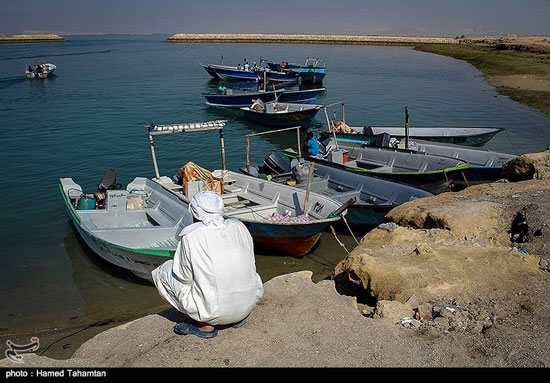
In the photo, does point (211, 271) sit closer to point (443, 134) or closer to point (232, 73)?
point (443, 134)

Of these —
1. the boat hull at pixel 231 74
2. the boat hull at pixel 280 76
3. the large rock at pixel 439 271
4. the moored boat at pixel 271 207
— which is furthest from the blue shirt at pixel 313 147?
the boat hull at pixel 231 74

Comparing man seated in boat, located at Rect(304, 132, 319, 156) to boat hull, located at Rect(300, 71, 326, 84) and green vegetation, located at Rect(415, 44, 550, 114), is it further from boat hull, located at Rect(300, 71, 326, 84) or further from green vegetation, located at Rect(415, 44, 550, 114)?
boat hull, located at Rect(300, 71, 326, 84)

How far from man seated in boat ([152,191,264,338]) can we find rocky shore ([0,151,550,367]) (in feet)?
1.01

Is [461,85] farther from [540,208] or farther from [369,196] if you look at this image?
[540,208]

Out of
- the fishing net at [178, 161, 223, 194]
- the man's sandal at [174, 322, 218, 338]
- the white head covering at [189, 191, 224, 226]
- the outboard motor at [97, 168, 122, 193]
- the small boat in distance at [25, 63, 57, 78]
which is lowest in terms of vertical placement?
the outboard motor at [97, 168, 122, 193]

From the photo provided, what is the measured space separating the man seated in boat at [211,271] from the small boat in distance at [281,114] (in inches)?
705

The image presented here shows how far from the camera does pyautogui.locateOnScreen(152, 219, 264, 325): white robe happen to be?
12.7ft

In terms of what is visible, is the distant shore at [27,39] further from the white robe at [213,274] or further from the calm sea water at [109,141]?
the white robe at [213,274]

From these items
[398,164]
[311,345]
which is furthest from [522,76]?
[311,345]

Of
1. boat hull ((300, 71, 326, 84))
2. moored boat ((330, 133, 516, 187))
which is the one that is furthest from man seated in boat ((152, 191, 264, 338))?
boat hull ((300, 71, 326, 84))

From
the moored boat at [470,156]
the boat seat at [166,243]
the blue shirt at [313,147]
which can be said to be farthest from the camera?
the blue shirt at [313,147]

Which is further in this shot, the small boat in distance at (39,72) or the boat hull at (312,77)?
the small boat in distance at (39,72)

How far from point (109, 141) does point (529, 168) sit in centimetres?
1805

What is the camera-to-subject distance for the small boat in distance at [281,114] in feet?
73.4
